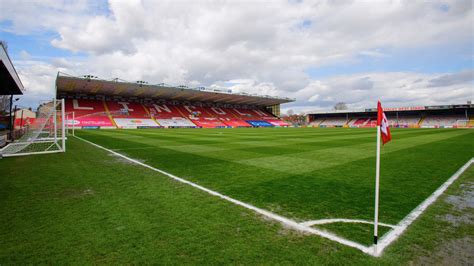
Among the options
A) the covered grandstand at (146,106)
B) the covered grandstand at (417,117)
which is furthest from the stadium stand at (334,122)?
the covered grandstand at (146,106)

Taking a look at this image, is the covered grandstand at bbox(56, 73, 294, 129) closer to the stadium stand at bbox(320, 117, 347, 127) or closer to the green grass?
the stadium stand at bbox(320, 117, 347, 127)

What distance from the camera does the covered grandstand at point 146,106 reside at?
4959 cm

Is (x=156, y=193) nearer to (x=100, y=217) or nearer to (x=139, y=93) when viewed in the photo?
(x=100, y=217)

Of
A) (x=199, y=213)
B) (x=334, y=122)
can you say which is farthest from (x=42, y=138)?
(x=334, y=122)

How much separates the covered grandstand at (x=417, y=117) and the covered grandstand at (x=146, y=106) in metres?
24.4

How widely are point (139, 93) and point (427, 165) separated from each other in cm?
5891

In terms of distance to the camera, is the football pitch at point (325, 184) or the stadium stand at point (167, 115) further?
the stadium stand at point (167, 115)

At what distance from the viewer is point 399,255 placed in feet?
10.1

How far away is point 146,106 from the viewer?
6388 cm

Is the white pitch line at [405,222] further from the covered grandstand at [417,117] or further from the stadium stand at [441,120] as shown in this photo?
the stadium stand at [441,120]

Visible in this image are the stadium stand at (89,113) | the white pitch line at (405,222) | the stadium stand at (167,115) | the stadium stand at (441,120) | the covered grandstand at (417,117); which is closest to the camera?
the white pitch line at (405,222)

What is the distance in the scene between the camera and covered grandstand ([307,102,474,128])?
62497 mm

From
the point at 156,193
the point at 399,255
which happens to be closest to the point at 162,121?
the point at 156,193

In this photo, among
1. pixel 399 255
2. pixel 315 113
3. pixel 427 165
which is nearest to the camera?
pixel 399 255
